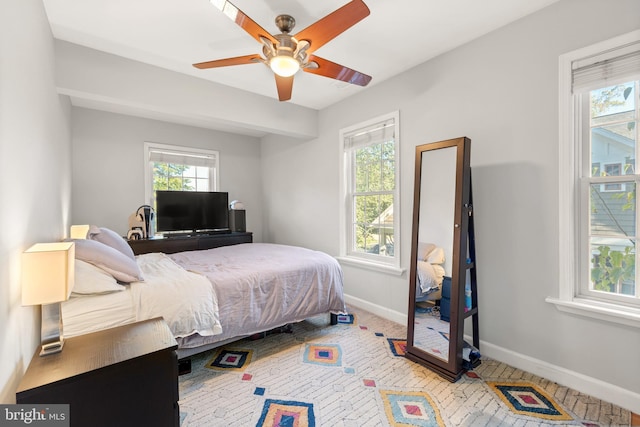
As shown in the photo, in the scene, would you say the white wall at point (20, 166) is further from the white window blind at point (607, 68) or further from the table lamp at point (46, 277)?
the white window blind at point (607, 68)

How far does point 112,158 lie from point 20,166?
3117 mm

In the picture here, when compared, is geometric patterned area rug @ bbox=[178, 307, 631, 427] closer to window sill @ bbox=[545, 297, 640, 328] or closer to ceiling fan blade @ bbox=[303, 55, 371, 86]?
window sill @ bbox=[545, 297, 640, 328]

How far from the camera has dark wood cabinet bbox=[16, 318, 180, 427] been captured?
1.08 m

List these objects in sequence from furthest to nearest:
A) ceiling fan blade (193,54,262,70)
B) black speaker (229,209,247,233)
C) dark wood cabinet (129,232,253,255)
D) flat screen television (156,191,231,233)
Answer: black speaker (229,209,247,233), flat screen television (156,191,231,233), dark wood cabinet (129,232,253,255), ceiling fan blade (193,54,262,70)

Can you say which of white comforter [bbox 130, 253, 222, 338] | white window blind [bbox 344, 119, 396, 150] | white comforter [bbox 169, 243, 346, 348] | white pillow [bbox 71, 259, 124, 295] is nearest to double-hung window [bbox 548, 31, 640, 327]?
white window blind [bbox 344, 119, 396, 150]

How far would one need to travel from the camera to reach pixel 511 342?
86.9 inches

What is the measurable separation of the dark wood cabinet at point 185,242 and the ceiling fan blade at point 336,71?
9.61 ft

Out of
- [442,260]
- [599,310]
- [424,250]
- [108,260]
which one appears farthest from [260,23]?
[599,310]

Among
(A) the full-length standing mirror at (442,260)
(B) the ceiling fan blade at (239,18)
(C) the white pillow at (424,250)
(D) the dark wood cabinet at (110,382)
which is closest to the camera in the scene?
(D) the dark wood cabinet at (110,382)

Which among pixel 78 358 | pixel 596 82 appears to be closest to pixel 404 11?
pixel 596 82

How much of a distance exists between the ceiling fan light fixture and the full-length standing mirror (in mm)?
1225

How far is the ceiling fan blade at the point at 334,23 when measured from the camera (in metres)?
1.50

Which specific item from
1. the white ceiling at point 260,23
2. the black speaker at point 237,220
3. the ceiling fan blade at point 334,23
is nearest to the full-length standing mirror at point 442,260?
the white ceiling at point 260,23

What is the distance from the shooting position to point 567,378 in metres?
1.91
